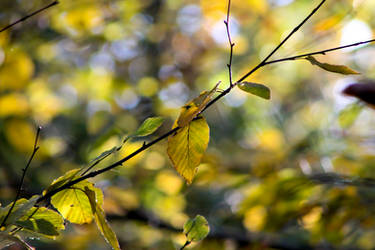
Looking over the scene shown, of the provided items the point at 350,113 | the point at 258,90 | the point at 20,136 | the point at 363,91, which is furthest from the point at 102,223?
the point at 20,136

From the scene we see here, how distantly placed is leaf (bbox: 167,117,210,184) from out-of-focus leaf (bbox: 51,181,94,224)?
10 cm

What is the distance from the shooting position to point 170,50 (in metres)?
2.14

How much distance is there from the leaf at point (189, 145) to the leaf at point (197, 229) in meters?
0.07

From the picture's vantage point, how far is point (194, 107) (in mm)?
463

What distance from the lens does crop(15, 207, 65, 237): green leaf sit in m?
0.46

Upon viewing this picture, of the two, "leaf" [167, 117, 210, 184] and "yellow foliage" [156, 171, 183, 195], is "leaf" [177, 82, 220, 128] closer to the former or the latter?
"leaf" [167, 117, 210, 184]

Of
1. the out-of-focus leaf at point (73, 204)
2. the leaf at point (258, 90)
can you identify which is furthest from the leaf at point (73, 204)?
the leaf at point (258, 90)

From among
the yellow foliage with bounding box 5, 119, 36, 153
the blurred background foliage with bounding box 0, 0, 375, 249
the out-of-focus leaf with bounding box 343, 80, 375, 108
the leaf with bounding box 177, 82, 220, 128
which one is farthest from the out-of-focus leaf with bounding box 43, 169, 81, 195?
the yellow foliage with bounding box 5, 119, 36, 153

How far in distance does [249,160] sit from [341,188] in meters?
0.40

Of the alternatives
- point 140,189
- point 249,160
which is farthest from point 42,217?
point 140,189

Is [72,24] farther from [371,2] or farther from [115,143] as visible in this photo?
[371,2]

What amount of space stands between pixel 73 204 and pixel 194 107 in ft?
0.66

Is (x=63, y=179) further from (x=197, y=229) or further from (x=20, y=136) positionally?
(x=20, y=136)

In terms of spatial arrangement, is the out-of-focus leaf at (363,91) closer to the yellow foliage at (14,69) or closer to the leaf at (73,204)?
the leaf at (73,204)
